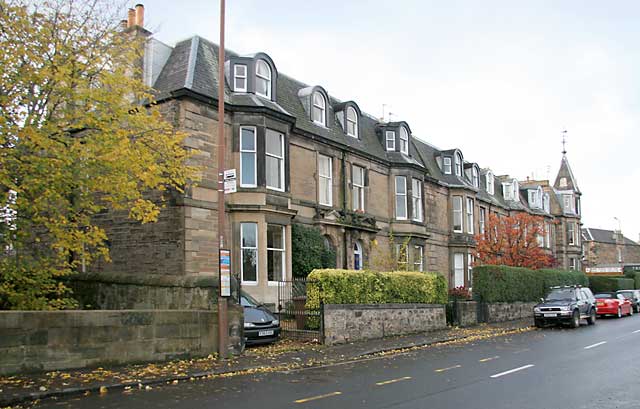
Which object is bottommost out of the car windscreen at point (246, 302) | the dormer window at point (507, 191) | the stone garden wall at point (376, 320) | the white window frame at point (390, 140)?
the stone garden wall at point (376, 320)

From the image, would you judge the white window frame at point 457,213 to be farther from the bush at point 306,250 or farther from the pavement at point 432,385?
the pavement at point 432,385

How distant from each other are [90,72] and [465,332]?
16585mm

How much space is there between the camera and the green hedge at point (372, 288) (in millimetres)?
19141

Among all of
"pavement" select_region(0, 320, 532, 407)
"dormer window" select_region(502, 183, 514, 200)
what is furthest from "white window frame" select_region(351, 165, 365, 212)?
"dormer window" select_region(502, 183, 514, 200)

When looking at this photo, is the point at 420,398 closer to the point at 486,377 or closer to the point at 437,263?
the point at 486,377

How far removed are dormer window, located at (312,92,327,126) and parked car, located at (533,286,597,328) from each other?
12959mm

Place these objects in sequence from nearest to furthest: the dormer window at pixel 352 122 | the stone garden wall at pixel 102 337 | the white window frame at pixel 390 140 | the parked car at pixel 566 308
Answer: the stone garden wall at pixel 102 337
the parked car at pixel 566 308
the dormer window at pixel 352 122
the white window frame at pixel 390 140

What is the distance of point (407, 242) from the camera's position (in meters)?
33.4

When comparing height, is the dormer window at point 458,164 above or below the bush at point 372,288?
above

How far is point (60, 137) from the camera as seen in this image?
539 inches

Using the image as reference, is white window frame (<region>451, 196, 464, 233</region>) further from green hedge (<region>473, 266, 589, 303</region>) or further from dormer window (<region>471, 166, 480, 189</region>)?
green hedge (<region>473, 266, 589, 303</region>)

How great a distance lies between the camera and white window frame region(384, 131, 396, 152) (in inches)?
1377

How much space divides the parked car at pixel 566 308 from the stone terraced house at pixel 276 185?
8.30 meters

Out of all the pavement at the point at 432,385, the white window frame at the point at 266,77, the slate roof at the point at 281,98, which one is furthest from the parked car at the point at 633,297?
the white window frame at the point at 266,77
